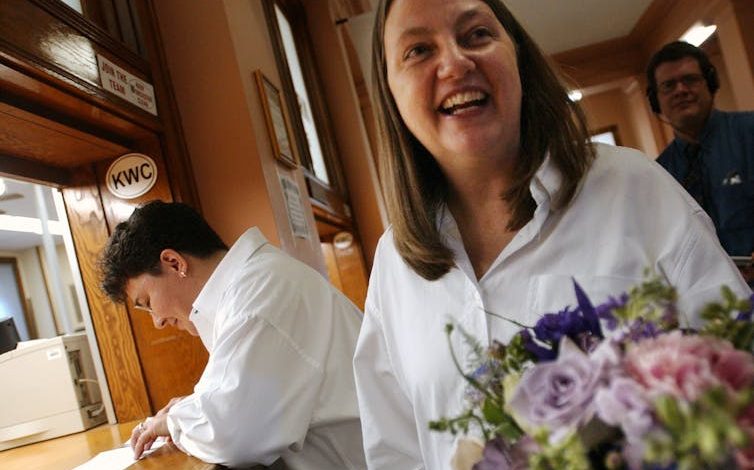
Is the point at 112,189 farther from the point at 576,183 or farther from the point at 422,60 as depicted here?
the point at 576,183

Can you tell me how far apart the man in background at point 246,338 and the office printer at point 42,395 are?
0.72 metres

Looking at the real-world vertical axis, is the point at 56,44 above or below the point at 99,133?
above

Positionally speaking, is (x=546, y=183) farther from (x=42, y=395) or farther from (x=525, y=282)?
(x=42, y=395)

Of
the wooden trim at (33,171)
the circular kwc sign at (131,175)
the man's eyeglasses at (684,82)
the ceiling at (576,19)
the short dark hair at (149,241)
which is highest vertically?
the ceiling at (576,19)

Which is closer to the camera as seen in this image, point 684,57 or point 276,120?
point 684,57

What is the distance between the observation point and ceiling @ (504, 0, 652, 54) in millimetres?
7141

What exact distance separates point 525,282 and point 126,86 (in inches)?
72.2

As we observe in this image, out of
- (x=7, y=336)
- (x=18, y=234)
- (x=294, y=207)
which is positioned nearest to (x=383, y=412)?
(x=294, y=207)

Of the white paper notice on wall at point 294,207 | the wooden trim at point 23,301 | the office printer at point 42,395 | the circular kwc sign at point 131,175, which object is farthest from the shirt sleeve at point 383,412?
the wooden trim at point 23,301

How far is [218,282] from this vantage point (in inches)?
81.2

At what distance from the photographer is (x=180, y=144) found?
8.86 ft

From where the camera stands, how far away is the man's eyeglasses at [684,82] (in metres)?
2.20

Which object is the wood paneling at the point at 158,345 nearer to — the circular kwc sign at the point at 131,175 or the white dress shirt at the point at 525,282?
the circular kwc sign at the point at 131,175

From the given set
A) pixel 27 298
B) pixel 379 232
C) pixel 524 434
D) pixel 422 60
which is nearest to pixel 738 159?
pixel 422 60
